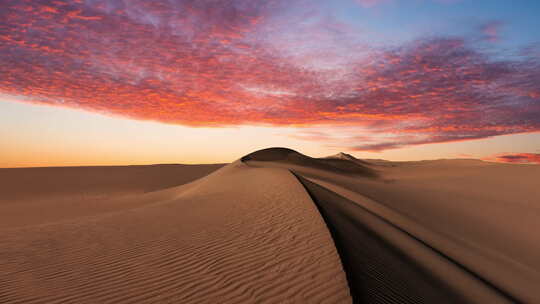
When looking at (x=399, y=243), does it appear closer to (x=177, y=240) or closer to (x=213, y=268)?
(x=213, y=268)

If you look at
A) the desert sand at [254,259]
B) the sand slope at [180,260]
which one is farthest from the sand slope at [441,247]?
the sand slope at [180,260]

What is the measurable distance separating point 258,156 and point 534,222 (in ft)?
116

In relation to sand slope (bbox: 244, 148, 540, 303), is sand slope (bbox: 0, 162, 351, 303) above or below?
above

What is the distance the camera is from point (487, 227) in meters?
18.3

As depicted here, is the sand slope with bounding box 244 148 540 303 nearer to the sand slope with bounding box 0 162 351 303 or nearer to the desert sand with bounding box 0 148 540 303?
the desert sand with bounding box 0 148 540 303

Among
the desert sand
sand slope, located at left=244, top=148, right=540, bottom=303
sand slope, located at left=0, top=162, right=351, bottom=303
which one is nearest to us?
sand slope, located at left=0, top=162, right=351, bottom=303

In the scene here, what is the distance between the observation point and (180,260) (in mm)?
6770

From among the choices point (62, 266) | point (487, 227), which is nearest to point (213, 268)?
point (62, 266)

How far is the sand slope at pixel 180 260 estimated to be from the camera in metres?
5.32

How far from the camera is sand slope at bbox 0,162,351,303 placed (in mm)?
5316

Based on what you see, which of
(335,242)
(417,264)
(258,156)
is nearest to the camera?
(335,242)

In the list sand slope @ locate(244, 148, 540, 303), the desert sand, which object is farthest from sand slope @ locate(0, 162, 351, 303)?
sand slope @ locate(244, 148, 540, 303)

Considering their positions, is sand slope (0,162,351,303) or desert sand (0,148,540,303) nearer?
sand slope (0,162,351,303)

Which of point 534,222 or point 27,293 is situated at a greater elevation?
point 27,293
